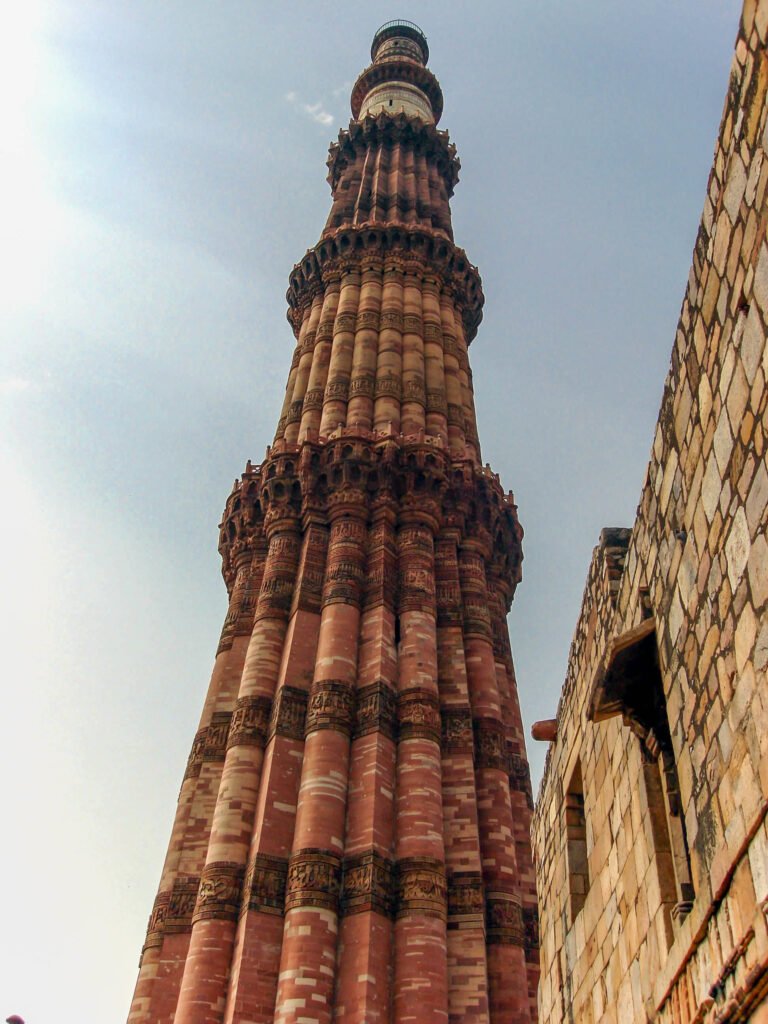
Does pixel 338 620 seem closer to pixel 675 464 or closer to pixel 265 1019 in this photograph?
pixel 265 1019

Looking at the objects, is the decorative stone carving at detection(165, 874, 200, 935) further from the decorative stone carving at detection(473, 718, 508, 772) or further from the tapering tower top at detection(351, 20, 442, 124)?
the tapering tower top at detection(351, 20, 442, 124)

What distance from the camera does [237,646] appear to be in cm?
1758

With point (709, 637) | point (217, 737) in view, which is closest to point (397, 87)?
point (217, 737)

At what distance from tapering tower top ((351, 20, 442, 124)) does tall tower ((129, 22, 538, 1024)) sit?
10.5m

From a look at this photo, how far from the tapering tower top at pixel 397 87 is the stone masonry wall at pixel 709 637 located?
91.6ft

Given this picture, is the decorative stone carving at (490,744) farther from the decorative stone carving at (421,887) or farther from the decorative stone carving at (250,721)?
the decorative stone carving at (250,721)

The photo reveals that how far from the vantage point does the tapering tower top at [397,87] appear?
105 ft

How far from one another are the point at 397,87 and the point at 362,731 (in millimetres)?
24259

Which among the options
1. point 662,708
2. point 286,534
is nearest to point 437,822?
point 286,534

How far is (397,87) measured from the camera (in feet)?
107

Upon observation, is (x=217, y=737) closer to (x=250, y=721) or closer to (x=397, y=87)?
(x=250, y=721)

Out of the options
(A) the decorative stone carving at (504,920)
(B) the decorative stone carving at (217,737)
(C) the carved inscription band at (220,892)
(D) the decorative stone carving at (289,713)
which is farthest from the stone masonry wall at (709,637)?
(B) the decorative stone carving at (217,737)

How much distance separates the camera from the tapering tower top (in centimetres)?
3203

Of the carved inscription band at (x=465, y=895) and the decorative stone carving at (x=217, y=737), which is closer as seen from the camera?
the carved inscription band at (x=465, y=895)
